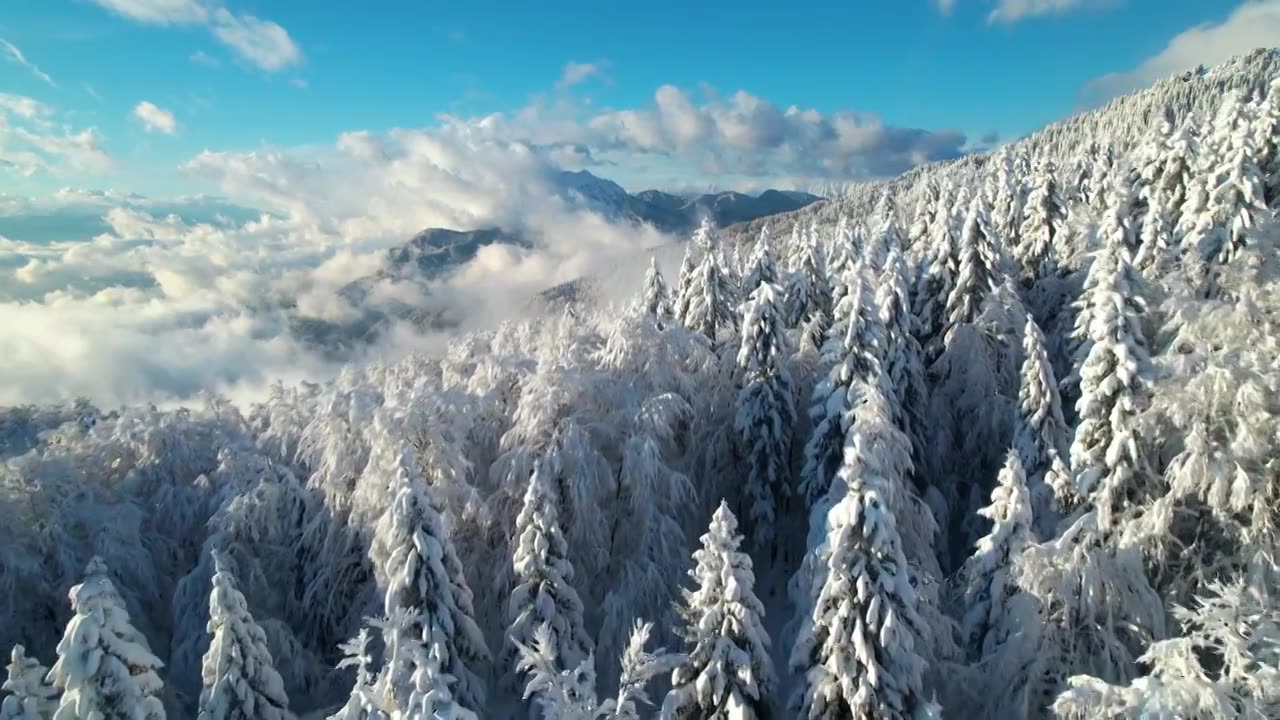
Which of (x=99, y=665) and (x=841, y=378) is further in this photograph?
(x=841, y=378)

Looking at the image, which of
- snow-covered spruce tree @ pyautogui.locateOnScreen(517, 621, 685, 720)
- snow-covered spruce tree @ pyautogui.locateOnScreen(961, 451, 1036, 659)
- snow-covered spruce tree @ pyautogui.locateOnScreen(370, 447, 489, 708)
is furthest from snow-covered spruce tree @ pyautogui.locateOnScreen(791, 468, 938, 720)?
snow-covered spruce tree @ pyautogui.locateOnScreen(370, 447, 489, 708)

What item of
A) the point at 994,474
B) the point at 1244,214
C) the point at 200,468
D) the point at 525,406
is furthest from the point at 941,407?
the point at 200,468

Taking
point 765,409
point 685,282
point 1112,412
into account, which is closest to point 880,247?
point 685,282

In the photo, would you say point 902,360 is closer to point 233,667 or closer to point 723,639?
point 723,639

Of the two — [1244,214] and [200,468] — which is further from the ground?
[1244,214]

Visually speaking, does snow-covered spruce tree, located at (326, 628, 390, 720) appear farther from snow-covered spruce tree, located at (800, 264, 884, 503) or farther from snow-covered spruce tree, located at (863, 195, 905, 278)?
snow-covered spruce tree, located at (863, 195, 905, 278)

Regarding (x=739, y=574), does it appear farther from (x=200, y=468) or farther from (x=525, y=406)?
(x=200, y=468)

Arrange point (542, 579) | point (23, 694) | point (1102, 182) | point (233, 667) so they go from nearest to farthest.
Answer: point (23, 694) < point (233, 667) < point (542, 579) < point (1102, 182)
